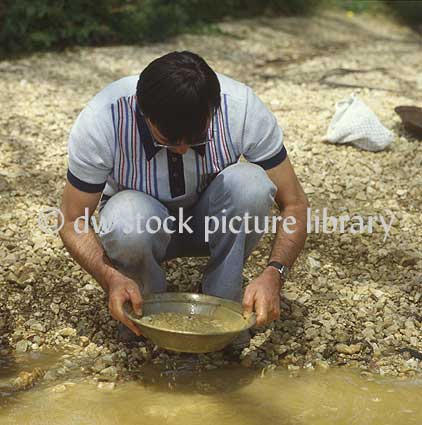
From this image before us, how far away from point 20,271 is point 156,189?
0.96 meters

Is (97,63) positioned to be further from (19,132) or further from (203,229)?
(203,229)

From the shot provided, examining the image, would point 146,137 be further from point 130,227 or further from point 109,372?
point 109,372

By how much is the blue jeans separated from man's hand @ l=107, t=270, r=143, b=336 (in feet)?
0.47

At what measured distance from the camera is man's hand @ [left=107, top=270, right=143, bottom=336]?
9.26 feet

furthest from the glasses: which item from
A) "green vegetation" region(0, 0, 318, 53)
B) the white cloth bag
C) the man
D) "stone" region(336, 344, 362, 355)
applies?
"green vegetation" region(0, 0, 318, 53)

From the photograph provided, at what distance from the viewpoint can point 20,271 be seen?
3727mm

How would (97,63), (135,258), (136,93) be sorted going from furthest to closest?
(97,63) < (135,258) < (136,93)

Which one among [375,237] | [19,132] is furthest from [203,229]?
[19,132]

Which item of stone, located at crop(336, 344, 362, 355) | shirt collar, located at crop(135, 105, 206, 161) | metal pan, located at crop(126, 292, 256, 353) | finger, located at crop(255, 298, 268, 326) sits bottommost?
stone, located at crop(336, 344, 362, 355)

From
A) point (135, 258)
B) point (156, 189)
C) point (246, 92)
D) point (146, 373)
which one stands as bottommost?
point (146, 373)

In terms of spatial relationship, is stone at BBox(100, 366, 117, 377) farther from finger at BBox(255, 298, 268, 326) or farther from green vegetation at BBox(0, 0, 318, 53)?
green vegetation at BBox(0, 0, 318, 53)

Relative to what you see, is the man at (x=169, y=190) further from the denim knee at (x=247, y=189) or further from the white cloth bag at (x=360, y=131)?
the white cloth bag at (x=360, y=131)

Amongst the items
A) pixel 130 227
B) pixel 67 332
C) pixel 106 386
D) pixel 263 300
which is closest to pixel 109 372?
pixel 106 386

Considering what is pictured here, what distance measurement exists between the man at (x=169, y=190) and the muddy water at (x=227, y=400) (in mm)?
311
